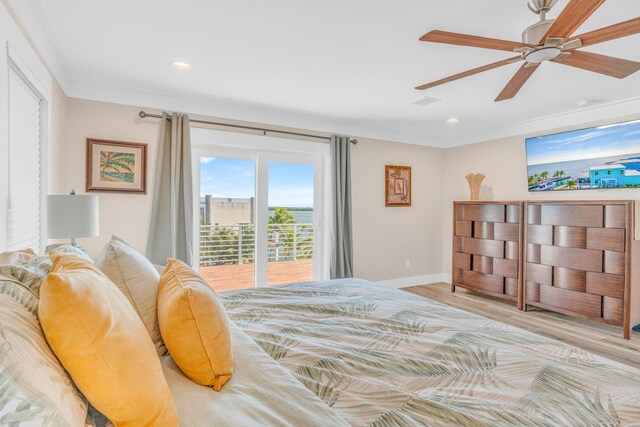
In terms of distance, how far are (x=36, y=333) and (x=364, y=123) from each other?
4.45m

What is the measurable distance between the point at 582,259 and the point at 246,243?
382 cm

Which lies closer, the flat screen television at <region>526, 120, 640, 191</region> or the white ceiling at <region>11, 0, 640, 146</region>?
the white ceiling at <region>11, 0, 640, 146</region>

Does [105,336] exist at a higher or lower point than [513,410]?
higher

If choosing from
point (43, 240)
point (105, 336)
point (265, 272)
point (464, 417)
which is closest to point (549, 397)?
point (464, 417)

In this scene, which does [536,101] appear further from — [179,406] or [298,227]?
[179,406]

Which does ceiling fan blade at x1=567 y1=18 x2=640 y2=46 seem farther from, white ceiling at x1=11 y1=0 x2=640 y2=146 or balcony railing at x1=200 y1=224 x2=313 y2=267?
balcony railing at x1=200 y1=224 x2=313 y2=267

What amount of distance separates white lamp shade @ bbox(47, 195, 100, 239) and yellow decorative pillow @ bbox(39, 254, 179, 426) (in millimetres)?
1667

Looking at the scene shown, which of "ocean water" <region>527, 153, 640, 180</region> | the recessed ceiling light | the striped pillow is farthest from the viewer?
"ocean water" <region>527, 153, 640, 180</region>

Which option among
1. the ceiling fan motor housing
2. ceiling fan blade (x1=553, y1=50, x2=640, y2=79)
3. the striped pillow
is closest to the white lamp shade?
the striped pillow

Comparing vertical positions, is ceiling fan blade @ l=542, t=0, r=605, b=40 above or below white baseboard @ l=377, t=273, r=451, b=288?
above

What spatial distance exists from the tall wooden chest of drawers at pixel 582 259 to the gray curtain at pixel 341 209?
2.22 meters

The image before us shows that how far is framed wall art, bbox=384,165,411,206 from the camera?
521cm

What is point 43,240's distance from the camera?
249cm

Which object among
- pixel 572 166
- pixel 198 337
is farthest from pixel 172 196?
pixel 572 166
